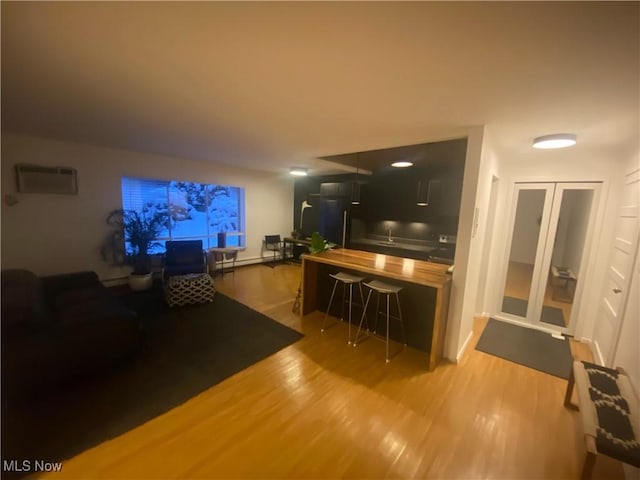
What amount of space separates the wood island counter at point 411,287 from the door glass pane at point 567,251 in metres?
1.67

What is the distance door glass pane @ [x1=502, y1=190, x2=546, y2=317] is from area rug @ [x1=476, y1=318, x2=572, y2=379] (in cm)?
43

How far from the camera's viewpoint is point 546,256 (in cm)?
342

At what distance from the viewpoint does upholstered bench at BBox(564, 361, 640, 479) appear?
1369 millimetres

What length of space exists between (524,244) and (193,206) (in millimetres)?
5955

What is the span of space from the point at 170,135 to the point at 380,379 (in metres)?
3.68

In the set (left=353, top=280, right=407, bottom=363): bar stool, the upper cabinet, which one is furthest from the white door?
the upper cabinet

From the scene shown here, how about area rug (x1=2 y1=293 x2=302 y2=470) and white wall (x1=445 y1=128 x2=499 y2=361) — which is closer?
area rug (x1=2 y1=293 x2=302 y2=470)

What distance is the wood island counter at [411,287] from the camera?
8.41ft

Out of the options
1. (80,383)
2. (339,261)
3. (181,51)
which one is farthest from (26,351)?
(339,261)

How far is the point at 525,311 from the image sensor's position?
3.72 m

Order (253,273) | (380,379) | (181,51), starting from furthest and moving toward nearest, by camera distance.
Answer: (253,273) → (380,379) → (181,51)

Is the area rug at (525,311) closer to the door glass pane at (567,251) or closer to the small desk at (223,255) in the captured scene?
the door glass pane at (567,251)

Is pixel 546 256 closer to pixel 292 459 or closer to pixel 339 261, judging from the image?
pixel 339 261

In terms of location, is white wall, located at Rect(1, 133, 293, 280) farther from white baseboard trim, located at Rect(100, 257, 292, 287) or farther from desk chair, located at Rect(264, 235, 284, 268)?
desk chair, located at Rect(264, 235, 284, 268)
